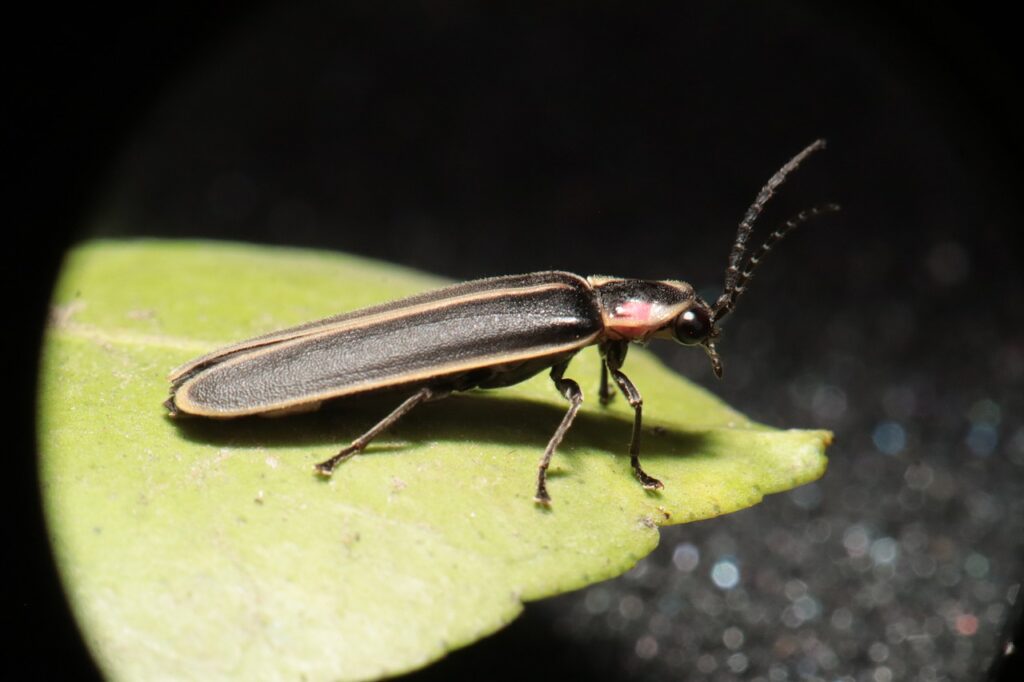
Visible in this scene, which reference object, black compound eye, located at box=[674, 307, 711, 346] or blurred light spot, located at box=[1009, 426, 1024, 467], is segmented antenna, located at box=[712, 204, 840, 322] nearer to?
black compound eye, located at box=[674, 307, 711, 346]

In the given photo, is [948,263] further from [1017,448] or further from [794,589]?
[794,589]

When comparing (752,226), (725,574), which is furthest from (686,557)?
(752,226)

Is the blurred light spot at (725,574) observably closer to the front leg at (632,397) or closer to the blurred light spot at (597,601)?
the blurred light spot at (597,601)

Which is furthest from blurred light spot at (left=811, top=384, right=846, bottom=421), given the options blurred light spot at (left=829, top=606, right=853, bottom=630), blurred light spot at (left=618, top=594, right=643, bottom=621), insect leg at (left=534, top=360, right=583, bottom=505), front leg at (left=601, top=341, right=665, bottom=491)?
insect leg at (left=534, top=360, right=583, bottom=505)

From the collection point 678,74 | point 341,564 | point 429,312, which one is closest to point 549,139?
point 678,74

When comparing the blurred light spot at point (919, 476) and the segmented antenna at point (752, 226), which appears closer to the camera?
the segmented antenna at point (752, 226)

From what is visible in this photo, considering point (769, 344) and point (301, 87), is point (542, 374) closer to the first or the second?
point (769, 344)

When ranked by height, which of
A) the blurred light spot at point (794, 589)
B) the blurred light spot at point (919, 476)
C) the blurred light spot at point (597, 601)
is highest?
the blurred light spot at point (919, 476)

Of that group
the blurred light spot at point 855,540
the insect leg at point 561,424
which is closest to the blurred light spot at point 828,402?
the blurred light spot at point 855,540
